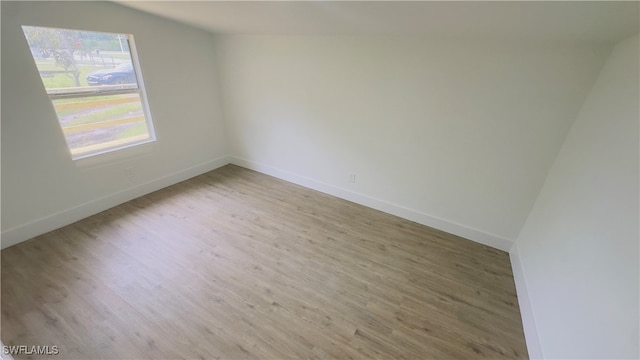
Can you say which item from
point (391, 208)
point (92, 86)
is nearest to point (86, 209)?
point (92, 86)

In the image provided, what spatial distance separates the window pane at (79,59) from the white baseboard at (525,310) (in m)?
4.28

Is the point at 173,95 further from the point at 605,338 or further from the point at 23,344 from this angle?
the point at 605,338

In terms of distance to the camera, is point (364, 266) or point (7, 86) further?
point (364, 266)

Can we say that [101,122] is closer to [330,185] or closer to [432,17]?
[330,185]

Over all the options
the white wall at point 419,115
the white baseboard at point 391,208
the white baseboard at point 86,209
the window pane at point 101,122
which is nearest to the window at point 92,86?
Result: the window pane at point 101,122

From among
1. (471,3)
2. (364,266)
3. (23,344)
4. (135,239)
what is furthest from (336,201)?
(23,344)

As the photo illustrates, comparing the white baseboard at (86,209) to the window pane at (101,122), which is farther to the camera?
the window pane at (101,122)

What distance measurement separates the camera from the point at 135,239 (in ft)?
8.59

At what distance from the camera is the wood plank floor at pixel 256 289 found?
1723mm

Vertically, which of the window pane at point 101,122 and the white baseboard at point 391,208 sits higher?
the window pane at point 101,122

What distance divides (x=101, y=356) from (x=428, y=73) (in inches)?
125

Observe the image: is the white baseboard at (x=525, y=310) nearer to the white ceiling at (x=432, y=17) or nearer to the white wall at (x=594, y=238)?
the white wall at (x=594, y=238)

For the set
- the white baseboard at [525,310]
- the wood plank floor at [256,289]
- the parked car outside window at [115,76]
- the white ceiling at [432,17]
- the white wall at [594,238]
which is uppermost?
the white ceiling at [432,17]

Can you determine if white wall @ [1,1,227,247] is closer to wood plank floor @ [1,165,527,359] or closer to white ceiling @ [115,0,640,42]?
wood plank floor @ [1,165,527,359]
